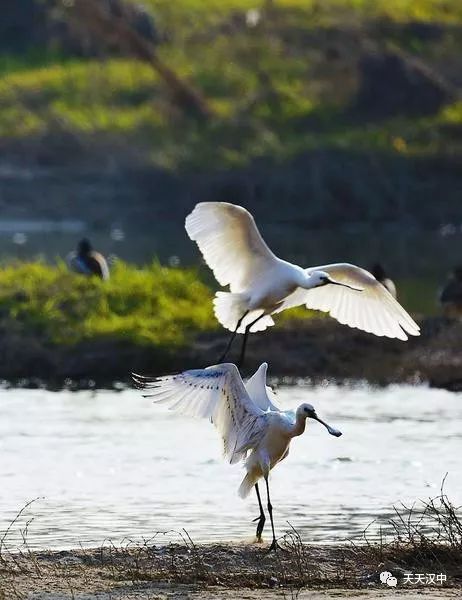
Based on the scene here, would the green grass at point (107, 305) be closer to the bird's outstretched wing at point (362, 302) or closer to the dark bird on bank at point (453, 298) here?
the dark bird on bank at point (453, 298)

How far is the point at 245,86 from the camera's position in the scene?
4416 centimetres

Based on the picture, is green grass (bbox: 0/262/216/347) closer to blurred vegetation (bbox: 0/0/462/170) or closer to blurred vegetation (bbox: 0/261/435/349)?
blurred vegetation (bbox: 0/261/435/349)

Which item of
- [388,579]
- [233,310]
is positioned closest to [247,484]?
[388,579]

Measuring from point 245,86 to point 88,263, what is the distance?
2363 centimetres

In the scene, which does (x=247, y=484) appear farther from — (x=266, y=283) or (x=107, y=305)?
(x=107, y=305)

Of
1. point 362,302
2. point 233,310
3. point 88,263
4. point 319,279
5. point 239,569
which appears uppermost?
point 319,279

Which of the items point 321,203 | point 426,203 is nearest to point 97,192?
point 321,203

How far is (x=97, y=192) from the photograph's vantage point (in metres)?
39.3

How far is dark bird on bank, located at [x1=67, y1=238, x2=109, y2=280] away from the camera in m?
20.9

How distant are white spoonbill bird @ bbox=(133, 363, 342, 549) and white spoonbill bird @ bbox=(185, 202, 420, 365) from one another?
212 cm

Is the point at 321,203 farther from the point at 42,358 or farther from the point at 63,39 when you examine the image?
the point at 42,358

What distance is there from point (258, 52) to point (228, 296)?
1281 inches

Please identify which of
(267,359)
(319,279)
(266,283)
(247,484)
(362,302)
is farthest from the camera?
(267,359)

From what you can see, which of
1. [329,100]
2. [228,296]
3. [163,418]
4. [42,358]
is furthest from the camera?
[329,100]
